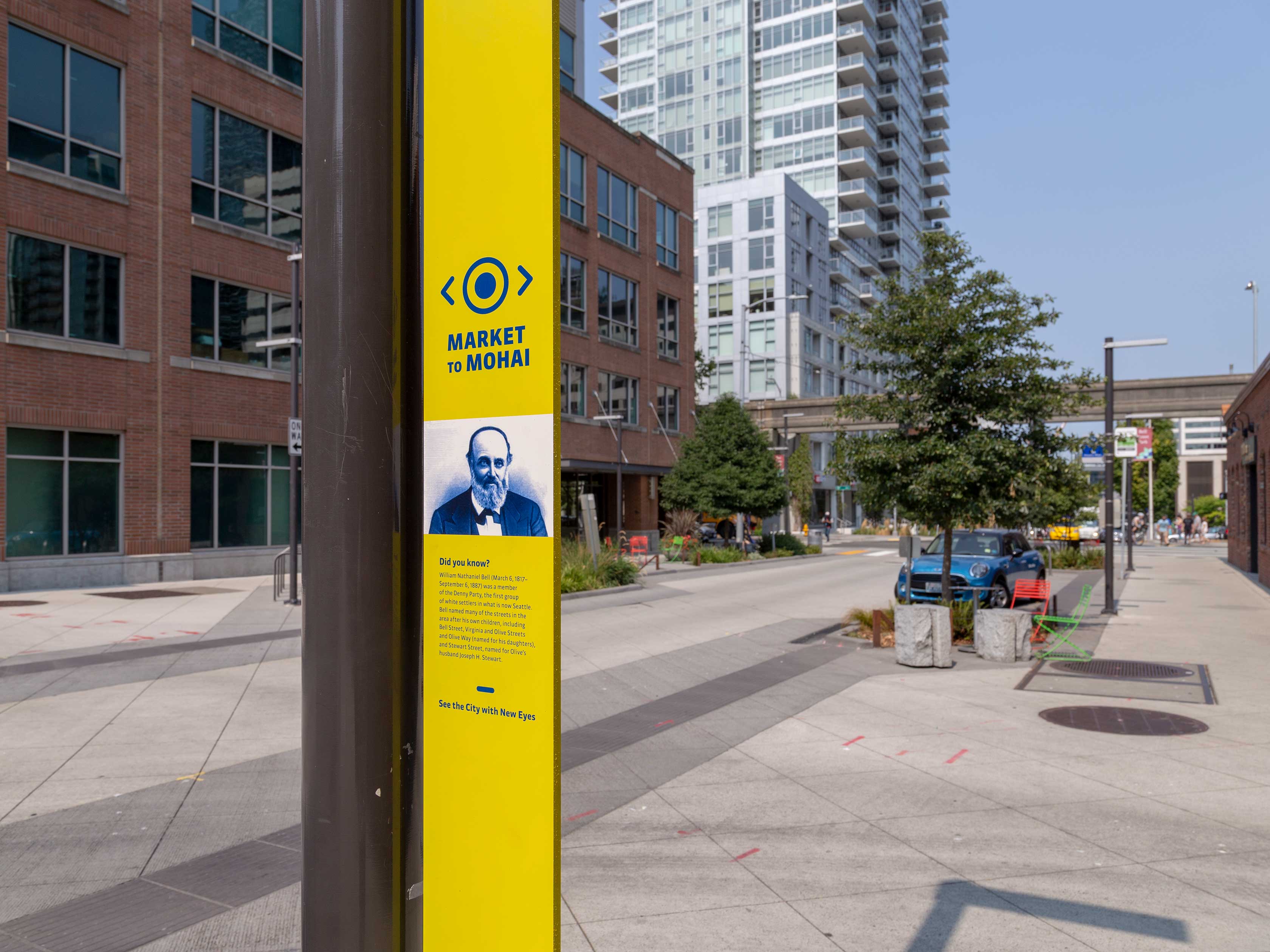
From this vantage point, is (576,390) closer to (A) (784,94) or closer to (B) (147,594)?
(B) (147,594)

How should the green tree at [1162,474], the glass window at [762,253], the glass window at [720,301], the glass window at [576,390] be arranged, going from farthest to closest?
the green tree at [1162,474], the glass window at [720,301], the glass window at [762,253], the glass window at [576,390]

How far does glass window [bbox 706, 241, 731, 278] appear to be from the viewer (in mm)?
76625

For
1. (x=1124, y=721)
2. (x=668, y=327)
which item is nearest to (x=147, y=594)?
(x=1124, y=721)

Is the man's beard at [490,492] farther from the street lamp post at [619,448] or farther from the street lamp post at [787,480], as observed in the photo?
the street lamp post at [787,480]

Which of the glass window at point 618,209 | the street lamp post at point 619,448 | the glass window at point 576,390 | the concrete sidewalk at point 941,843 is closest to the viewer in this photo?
the concrete sidewalk at point 941,843

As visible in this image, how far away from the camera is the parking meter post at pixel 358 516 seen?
2.35 metres

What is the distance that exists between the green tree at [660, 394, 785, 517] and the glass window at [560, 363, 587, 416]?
4.65 m

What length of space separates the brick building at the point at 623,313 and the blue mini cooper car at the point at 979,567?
18120 mm

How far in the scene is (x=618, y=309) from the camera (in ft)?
135

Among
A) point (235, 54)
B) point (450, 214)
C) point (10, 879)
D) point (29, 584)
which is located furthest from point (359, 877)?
point (235, 54)

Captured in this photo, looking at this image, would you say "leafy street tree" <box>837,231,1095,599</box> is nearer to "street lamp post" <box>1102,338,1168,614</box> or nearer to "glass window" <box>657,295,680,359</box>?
"street lamp post" <box>1102,338,1168,614</box>

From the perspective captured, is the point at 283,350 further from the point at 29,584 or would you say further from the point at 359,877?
the point at 359,877

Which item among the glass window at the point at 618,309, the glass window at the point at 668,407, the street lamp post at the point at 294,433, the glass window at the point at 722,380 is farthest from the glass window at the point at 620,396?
the glass window at the point at 722,380

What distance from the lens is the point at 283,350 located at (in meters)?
25.7
